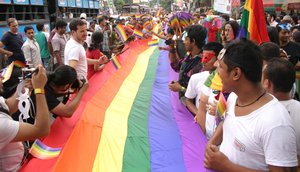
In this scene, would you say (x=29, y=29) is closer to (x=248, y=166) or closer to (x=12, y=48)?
(x=12, y=48)

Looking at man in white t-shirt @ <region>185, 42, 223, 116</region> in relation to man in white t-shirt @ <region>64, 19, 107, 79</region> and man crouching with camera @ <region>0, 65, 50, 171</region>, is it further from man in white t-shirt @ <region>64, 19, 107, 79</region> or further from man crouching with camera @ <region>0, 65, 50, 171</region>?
man in white t-shirt @ <region>64, 19, 107, 79</region>

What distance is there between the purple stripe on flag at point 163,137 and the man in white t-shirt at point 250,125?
2.84ft

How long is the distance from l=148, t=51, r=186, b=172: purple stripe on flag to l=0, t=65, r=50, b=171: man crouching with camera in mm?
946

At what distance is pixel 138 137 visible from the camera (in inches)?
118

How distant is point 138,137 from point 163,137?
24cm

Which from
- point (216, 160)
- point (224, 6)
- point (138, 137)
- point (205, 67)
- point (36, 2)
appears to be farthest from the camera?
point (36, 2)

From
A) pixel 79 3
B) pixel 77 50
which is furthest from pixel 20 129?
pixel 79 3

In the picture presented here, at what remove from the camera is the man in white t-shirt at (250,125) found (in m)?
1.36

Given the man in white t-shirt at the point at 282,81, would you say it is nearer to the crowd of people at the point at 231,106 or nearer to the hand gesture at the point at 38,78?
the crowd of people at the point at 231,106

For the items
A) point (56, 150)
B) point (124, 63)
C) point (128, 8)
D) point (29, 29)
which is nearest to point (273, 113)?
point (56, 150)

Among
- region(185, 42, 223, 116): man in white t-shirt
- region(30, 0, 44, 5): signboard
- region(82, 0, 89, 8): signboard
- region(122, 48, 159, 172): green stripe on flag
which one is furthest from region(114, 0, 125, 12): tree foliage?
region(185, 42, 223, 116): man in white t-shirt

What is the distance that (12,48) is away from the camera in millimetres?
6520

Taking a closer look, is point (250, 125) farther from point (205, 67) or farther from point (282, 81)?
point (205, 67)

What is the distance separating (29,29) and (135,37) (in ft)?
13.0
